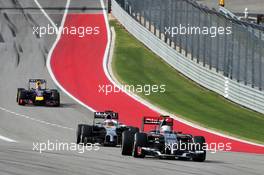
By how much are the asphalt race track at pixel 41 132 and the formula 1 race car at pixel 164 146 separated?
Result: 28 cm

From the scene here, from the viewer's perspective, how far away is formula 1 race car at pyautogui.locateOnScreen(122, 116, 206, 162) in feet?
63.7

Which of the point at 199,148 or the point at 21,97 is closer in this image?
the point at 199,148

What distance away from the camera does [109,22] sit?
2163 inches

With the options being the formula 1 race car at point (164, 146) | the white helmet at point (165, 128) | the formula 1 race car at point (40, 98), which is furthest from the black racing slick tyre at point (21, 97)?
the formula 1 race car at point (164, 146)

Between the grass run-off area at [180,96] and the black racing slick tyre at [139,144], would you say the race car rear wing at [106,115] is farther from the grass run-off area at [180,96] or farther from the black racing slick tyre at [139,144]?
the grass run-off area at [180,96]

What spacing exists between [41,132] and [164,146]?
25.8ft

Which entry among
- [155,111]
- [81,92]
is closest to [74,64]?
[81,92]

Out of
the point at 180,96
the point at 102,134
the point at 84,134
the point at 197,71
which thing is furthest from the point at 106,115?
the point at 197,71

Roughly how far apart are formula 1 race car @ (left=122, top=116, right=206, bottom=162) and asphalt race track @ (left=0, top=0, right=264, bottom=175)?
0.93ft

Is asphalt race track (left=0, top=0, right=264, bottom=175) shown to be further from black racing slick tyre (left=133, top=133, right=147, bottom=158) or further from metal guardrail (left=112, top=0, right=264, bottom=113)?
metal guardrail (left=112, top=0, right=264, bottom=113)

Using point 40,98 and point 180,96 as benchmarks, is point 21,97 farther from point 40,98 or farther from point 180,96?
point 180,96

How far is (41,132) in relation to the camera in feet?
87.0

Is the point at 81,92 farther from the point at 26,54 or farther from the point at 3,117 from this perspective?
the point at 26,54

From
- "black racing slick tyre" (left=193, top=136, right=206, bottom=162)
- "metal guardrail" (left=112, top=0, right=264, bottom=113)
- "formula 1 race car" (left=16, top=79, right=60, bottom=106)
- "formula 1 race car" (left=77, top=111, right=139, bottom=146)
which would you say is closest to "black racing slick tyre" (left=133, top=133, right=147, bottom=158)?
"black racing slick tyre" (left=193, top=136, right=206, bottom=162)
